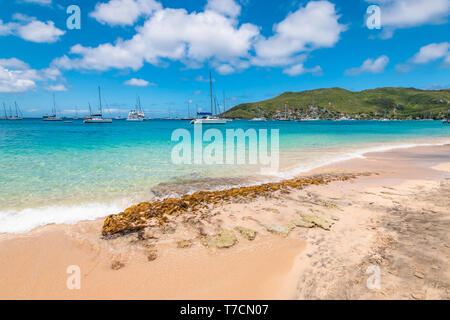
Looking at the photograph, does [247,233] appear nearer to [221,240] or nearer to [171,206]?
[221,240]

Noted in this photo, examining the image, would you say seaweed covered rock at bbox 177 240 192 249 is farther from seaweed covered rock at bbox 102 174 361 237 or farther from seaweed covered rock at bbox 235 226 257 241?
seaweed covered rock at bbox 235 226 257 241

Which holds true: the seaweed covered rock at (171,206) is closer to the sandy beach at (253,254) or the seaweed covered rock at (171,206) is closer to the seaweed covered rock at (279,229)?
the sandy beach at (253,254)

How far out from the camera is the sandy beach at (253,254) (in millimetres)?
4145

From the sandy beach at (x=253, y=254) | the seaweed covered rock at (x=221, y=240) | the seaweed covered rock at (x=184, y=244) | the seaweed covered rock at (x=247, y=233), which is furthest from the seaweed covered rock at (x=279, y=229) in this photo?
the seaweed covered rock at (x=184, y=244)

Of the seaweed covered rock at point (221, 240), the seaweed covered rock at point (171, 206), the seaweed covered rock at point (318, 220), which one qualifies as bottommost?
the seaweed covered rock at point (221, 240)

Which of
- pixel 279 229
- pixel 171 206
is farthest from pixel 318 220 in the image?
pixel 171 206

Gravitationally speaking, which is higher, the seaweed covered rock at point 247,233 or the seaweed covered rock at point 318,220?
the seaweed covered rock at point 318,220

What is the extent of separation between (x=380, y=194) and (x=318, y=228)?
4930 mm

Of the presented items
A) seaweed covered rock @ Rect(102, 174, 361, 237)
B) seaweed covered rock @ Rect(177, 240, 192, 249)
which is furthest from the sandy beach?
seaweed covered rock @ Rect(102, 174, 361, 237)

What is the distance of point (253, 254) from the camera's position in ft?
17.6

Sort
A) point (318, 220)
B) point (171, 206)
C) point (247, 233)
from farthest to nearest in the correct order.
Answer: point (171, 206), point (318, 220), point (247, 233)

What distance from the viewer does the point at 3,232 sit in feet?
21.6
